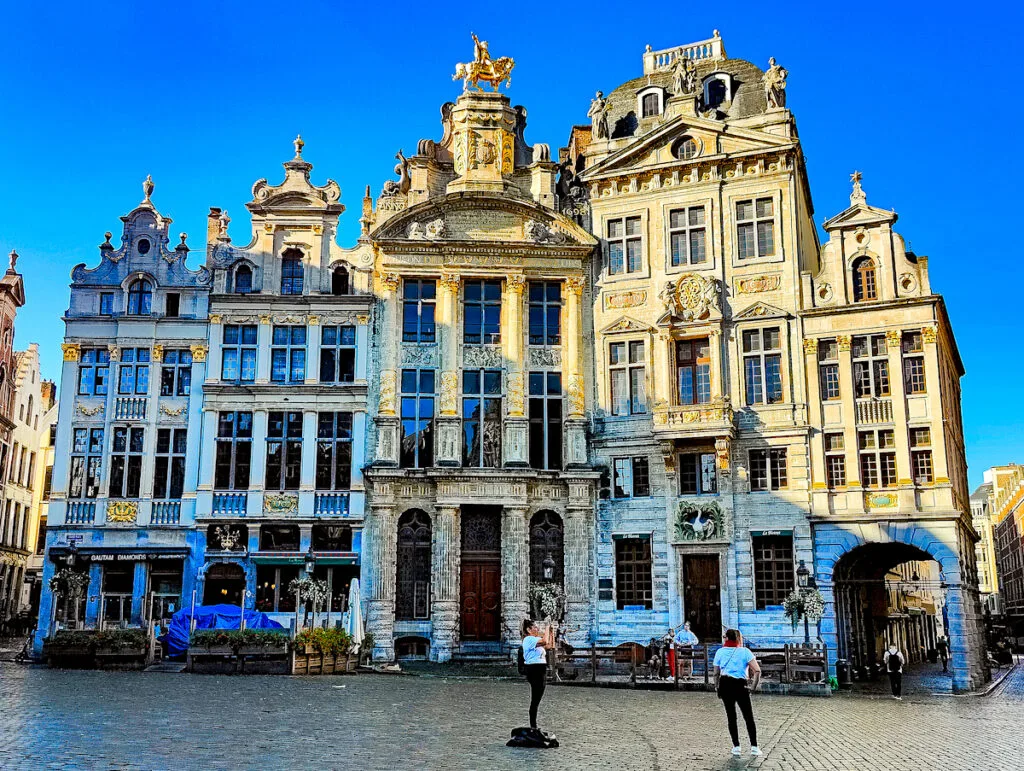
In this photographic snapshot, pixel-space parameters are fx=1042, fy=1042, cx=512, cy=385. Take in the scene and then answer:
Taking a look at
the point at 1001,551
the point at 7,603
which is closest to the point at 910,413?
the point at 7,603

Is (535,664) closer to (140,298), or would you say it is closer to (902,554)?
(902,554)

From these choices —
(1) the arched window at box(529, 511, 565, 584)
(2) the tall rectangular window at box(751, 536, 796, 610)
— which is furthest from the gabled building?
(2) the tall rectangular window at box(751, 536, 796, 610)

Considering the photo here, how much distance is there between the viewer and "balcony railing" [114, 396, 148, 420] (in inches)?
1582

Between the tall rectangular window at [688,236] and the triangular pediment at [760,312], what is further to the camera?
the tall rectangular window at [688,236]

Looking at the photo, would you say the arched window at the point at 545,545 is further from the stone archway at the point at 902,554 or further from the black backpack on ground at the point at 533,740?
the black backpack on ground at the point at 533,740

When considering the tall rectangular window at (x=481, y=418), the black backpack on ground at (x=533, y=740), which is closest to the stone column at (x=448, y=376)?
the tall rectangular window at (x=481, y=418)

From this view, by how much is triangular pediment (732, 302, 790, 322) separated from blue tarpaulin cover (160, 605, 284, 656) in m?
19.7

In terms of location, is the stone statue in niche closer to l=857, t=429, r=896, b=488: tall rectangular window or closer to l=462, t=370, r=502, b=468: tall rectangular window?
l=462, t=370, r=502, b=468: tall rectangular window

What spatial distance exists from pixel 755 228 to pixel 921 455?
10338 millimetres

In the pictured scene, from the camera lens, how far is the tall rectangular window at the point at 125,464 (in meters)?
39.6

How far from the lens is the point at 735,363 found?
1515 inches

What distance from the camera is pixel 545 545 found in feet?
129

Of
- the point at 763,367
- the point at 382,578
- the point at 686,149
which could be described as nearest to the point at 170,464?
the point at 382,578

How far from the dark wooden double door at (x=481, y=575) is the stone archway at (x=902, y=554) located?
1148 cm
